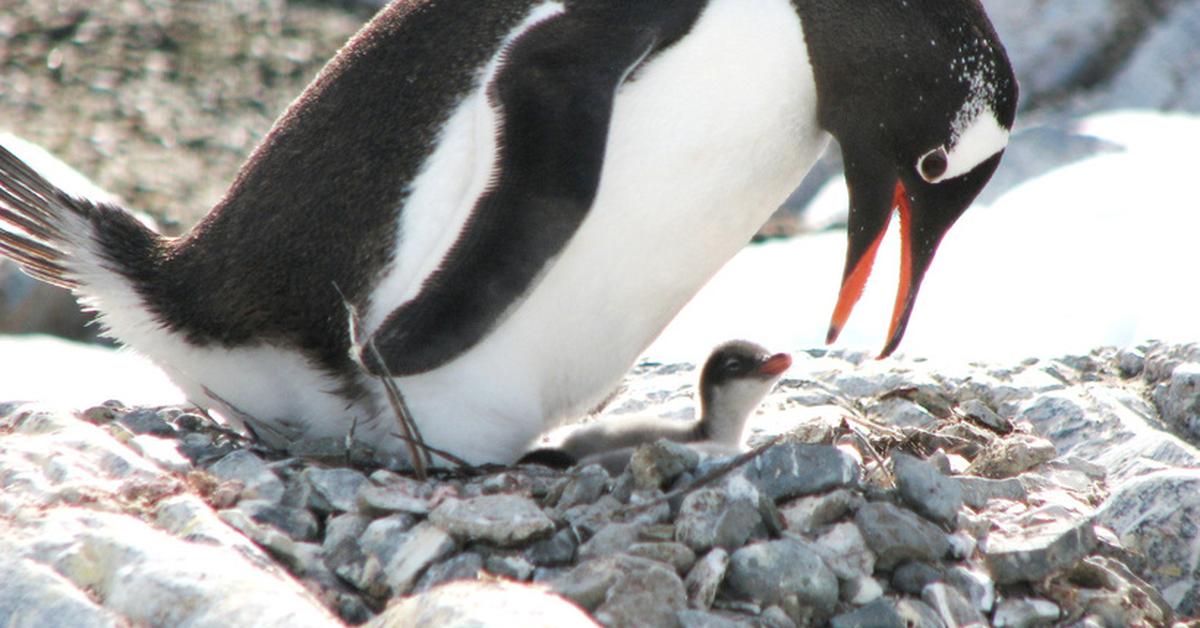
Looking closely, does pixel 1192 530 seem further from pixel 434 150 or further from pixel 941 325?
pixel 941 325

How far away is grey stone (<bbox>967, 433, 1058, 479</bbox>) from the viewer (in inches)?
89.5

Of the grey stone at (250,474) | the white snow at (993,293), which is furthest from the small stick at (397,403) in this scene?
the white snow at (993,293)

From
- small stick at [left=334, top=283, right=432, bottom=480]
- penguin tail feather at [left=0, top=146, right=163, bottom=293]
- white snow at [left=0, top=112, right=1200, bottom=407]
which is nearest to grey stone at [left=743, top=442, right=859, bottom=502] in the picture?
small stick at [left=334, top=283, right=432, bottom=480]

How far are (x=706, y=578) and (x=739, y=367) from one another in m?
0.83

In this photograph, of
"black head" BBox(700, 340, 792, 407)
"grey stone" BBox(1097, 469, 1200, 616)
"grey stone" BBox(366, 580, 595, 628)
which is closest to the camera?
"grey stone" BBox(366, 580, 595, 628)

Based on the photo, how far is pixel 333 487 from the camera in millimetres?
2035

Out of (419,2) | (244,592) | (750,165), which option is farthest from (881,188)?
Result: (244,592)

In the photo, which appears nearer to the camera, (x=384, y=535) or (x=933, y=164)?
(x=384, y=535)

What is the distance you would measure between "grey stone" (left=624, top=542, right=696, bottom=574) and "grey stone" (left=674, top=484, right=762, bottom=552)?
3 cm

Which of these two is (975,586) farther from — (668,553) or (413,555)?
(413,555)

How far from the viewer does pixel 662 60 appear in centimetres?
226

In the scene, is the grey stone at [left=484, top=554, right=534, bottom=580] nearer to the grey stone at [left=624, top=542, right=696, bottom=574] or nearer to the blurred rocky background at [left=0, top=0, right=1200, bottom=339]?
the grey stone at [left=624, top=542, right=696, bottom=574]

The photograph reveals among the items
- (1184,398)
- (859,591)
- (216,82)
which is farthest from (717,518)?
(216,82)

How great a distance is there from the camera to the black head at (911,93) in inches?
87.4
